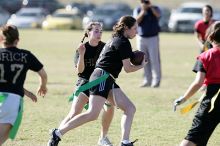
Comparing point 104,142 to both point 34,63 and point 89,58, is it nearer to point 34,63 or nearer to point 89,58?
point 89,58

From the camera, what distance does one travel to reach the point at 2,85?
737 centimetres

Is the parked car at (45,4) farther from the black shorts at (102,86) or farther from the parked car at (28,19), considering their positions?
the black shorts at (102,86)

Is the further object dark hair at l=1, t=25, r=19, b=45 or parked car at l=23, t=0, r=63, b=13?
parked car at l=23, t=0, r=63, b=13

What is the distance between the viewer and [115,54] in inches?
344

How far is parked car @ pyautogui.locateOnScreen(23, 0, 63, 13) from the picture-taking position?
56441mm

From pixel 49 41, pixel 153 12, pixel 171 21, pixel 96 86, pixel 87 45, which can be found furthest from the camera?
pixel 171 21

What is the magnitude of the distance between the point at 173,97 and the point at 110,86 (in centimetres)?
617

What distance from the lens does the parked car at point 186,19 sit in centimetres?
4466

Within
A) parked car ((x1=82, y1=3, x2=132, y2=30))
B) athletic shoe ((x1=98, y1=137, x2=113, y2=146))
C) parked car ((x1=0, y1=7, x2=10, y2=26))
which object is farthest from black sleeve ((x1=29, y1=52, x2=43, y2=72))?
parked car ((x1=0, y1=7, x2=10, y2=26))

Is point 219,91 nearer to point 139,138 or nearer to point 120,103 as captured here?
point 120,103

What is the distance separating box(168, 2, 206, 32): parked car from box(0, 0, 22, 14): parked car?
13.8 meters

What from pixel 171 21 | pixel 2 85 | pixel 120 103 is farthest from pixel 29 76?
pixel 171 21

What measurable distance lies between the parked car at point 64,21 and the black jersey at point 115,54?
122 ft

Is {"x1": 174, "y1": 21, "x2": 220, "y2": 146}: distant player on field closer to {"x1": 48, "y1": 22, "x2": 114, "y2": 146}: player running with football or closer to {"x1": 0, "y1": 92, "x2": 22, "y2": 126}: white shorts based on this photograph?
{"x1": 0, "y1": 92, "x2": 22, "y2": 126}: white shorts
